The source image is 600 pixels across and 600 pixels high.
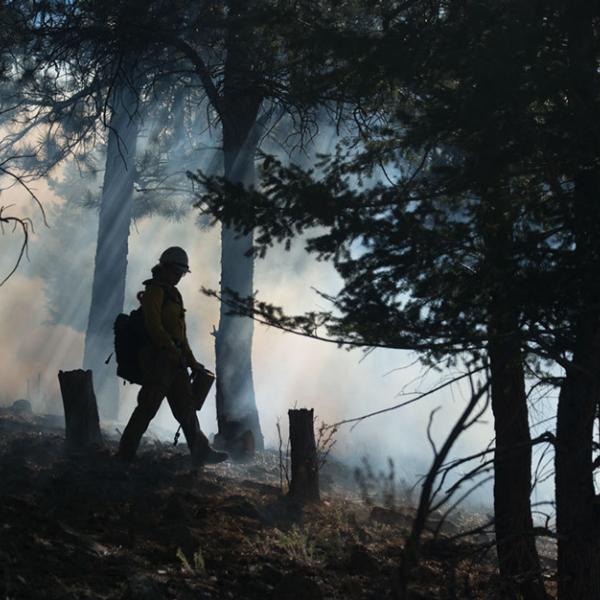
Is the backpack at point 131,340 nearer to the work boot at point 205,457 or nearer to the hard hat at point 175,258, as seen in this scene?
the hard hat at point 175,258

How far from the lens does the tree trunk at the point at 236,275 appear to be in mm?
12570

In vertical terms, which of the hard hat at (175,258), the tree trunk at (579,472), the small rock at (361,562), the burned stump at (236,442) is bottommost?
the small rock at (361,562)

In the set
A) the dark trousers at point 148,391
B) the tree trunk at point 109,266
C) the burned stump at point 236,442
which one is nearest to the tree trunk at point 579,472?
the dark trousers at point 148,391

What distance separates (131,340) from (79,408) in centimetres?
142

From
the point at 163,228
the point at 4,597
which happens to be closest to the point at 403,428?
the point at 163,228

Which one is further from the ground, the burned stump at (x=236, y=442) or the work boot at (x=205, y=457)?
the burned stump at (x=236, y=442)

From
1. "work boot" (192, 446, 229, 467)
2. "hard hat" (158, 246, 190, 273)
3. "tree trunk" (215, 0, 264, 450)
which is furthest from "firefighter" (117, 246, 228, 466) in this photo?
"tree trunk" (215, 0, 264, 450)

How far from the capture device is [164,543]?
238 inches

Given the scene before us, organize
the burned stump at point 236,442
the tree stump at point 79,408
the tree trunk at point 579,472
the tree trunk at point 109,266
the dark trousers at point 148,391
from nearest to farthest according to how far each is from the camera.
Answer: the tree trunk at point 579,472 → the dark trousers at point 148,391 → the tree stump at point 79,408 → the burned stump at point 236,442 → the tree trunk at point 109,266

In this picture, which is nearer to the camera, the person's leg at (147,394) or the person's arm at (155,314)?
the person's arm at (155,314)

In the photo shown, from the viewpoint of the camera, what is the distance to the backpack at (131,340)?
8773mm

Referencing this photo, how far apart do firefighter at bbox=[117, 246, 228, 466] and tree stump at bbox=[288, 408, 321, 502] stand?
43.8 inches

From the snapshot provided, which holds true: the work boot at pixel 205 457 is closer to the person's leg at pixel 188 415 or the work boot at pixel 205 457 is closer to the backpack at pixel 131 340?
the person's leg at pixel 188 415

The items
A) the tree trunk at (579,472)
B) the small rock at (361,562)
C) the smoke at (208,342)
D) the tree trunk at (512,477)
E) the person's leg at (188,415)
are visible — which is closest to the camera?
the tree trunk at (579,472)
